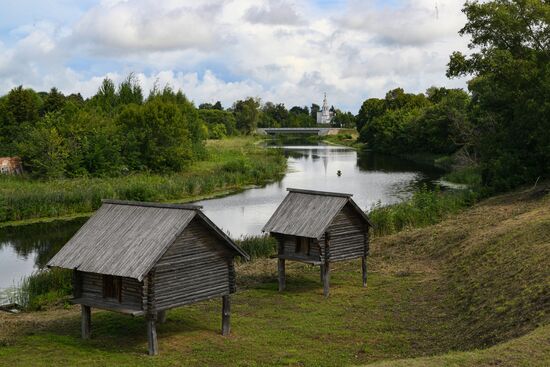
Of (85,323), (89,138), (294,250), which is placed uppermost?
(89,138)

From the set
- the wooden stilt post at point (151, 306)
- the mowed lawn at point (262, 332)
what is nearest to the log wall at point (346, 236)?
the mowed lawn at point (262, 332)

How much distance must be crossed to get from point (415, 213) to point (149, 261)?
83.2ft

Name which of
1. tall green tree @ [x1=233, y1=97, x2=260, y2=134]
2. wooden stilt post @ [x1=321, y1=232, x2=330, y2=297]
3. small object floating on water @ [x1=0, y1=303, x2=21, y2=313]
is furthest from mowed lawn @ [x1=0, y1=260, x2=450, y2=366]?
tall green tree @ [x1=233, y1=97, x2=260, y2=134]

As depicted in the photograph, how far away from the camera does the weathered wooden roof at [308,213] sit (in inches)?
1032

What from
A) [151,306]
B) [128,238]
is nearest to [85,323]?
[151,306]

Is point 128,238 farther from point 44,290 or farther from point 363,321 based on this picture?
point 44,290

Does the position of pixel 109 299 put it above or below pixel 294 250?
below

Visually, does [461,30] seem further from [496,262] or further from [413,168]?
[413,168]

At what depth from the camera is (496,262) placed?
26281mm

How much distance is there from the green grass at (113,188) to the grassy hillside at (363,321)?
23.4 m

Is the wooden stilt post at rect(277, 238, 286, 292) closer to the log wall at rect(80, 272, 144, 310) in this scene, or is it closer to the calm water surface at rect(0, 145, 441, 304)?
the log wall at rect(80, 272, 144, 310)

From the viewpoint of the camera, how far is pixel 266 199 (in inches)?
2362

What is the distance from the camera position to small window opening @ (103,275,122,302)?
19953 mm

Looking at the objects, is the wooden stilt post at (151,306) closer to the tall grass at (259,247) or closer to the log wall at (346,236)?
the log wall at (346,236)
